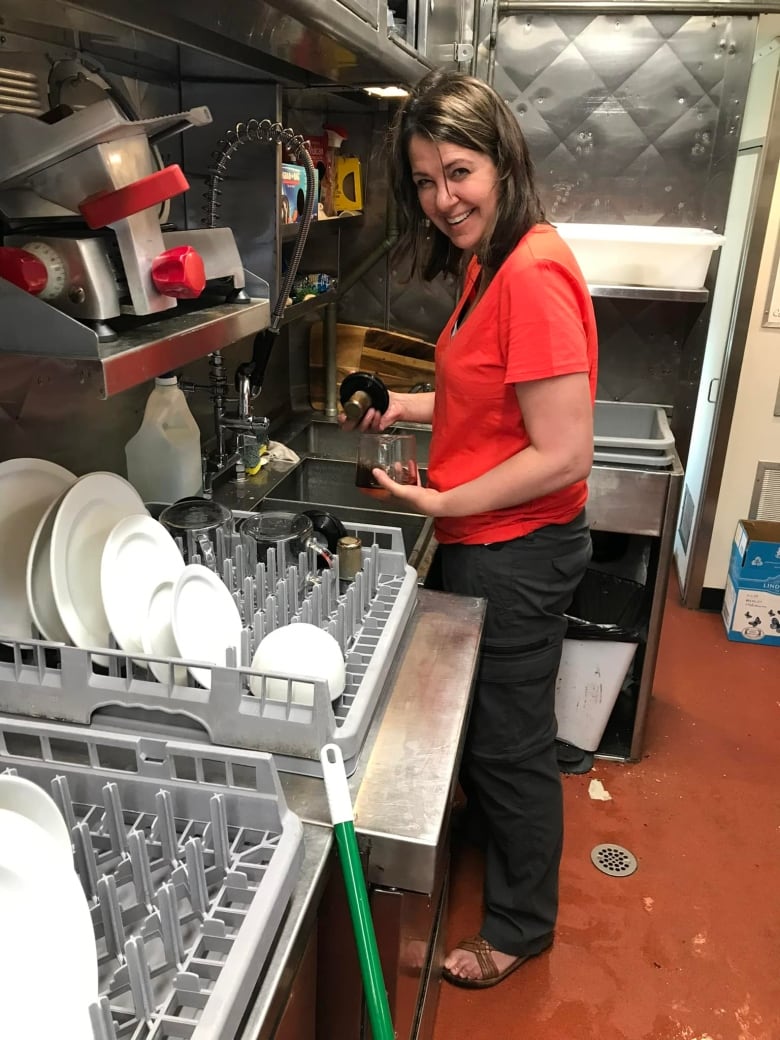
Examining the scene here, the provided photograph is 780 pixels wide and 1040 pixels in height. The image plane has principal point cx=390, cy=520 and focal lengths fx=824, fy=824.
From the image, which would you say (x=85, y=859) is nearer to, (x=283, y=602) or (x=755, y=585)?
(x=283, y=602)

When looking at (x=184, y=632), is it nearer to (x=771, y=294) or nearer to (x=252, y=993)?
(x=252, y=993)

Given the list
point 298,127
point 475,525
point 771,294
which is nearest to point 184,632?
point 475,525

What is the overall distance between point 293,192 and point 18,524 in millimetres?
1002

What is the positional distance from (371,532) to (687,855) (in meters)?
1.34

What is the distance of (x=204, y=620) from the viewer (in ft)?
3.51

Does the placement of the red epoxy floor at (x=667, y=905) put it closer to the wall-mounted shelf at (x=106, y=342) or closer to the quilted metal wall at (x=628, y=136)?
the quilted metal wall at (x=628, y=136)

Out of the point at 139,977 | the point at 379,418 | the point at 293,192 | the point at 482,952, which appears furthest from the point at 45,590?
the point at 482,952

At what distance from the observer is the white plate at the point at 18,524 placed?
1.07 metres

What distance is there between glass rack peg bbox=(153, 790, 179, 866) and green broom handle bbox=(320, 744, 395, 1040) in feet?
0.53

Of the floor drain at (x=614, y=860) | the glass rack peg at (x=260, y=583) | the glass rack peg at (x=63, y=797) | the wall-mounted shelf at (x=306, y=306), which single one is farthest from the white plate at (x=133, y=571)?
the floor drain at (x=614, y=860)

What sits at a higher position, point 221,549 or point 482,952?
point 221,549

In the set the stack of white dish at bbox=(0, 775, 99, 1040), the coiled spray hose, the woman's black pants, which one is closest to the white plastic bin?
the woman's black pants

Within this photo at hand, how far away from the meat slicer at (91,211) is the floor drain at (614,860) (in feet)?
5.78

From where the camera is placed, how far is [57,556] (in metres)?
1.05
